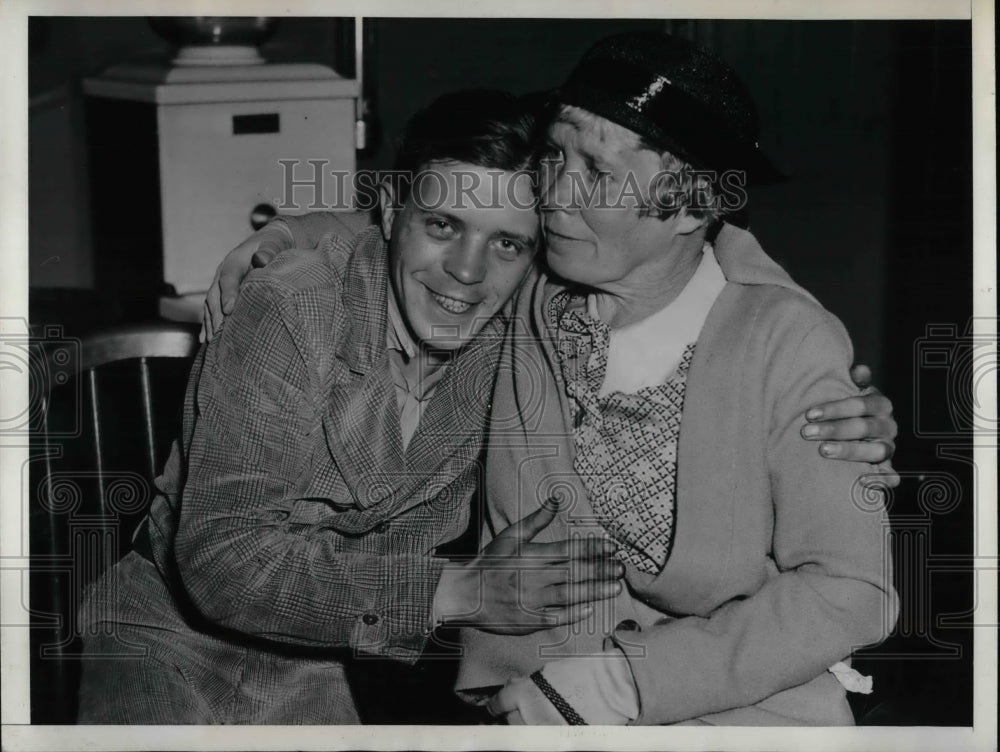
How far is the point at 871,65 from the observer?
5.91 ft

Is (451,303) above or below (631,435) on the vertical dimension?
above

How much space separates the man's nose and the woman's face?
0.33 ft

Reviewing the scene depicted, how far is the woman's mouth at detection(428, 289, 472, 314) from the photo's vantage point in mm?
1565

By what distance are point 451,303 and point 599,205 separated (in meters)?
0.25

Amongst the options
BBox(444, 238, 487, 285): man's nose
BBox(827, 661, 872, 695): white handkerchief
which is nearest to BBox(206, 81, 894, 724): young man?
BBox(444, 238, 487, 285): man's nose

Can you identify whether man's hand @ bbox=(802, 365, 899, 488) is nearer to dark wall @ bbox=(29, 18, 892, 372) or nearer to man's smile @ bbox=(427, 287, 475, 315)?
dark wall @ bbox=(29, 18, 892, 372)

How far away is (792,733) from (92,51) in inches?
64.5

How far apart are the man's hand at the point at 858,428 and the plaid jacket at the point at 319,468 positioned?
474mm

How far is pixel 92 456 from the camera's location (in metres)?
1.73

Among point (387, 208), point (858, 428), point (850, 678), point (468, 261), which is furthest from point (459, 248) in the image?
point (850, 678)

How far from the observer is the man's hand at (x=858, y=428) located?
147 cm

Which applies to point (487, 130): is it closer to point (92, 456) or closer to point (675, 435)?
point (675, 435)

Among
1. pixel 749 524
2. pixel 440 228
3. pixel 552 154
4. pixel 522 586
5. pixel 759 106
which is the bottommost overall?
pixel 522 586

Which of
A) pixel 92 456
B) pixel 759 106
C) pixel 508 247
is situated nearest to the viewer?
pixel 508 247
